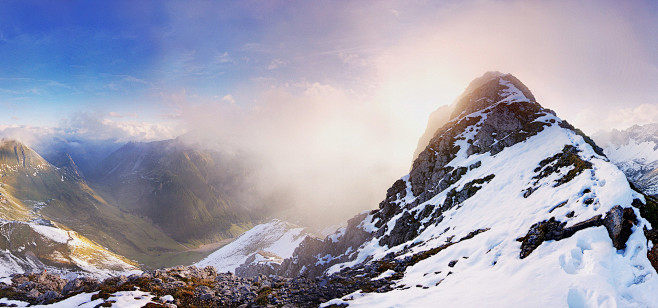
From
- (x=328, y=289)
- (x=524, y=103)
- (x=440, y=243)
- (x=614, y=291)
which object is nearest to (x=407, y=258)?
(x=440, y=243)

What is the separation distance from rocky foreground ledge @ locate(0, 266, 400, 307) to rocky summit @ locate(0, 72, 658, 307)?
0.19 m

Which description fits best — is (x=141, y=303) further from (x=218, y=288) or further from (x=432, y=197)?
(x=432, y=197)

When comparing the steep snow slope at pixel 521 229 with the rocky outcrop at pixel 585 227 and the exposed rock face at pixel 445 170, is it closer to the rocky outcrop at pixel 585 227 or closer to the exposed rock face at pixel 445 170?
the rocky outcrop at pixel 585 227

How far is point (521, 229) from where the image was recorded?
1179 inches

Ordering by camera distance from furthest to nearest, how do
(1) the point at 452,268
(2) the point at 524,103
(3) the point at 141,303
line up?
(2) the point at 524,103
(1) the point at 452,268
(3) the point at 141,303

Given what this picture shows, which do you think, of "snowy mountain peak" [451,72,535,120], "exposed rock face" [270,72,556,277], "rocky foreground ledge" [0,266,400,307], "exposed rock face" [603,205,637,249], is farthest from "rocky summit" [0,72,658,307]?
"snowy mountain peak" [451,72,535,120]

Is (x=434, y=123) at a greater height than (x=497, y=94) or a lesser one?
greater

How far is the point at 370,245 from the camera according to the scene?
85.3 m

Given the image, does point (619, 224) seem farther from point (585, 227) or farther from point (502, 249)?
point (502, 249)

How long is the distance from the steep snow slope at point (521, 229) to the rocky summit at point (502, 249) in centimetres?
12

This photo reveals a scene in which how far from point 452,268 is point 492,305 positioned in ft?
39.0

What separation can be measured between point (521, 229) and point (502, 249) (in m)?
4.20

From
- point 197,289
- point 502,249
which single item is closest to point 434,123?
point 502,249

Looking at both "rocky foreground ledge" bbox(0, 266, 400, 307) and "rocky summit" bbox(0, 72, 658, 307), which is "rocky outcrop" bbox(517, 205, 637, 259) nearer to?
"rocky summit" bbox(0, 72, 658, 307)
